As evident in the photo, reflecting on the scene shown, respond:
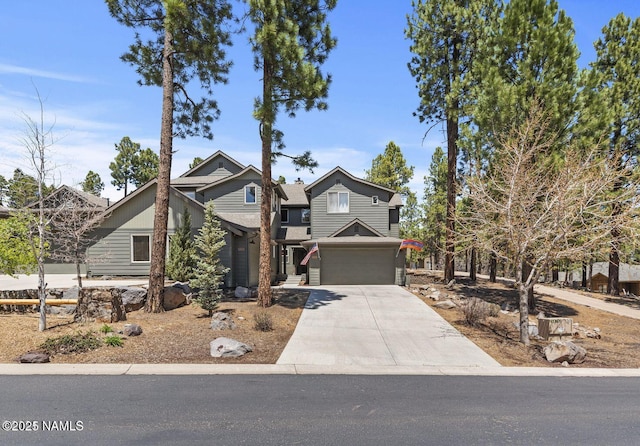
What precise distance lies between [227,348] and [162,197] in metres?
6.39

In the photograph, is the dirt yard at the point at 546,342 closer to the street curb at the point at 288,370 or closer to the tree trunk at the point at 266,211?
the street curb at the point at 288,370

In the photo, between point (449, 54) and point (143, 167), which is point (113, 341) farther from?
point (143, 167)

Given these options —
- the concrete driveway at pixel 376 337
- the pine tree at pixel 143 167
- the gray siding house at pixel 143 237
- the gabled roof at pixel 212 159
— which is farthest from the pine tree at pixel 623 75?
the pine tree at pixel 143 167

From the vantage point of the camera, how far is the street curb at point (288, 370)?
758 centimetres

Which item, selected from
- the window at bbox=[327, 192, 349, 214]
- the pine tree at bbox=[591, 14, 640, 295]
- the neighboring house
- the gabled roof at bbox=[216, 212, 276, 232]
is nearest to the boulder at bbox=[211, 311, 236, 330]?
the neighboring house

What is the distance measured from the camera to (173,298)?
13.4 metres

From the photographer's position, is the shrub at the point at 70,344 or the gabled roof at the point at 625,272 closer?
the shrub at the point at 70,344

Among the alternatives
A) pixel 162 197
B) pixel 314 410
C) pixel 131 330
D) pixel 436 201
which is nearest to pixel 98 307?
pixel 131 330

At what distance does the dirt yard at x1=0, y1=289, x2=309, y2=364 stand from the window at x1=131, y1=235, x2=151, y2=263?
8028 mm

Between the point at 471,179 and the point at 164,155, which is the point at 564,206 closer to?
the point at 471,179

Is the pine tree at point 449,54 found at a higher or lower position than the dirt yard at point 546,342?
higher

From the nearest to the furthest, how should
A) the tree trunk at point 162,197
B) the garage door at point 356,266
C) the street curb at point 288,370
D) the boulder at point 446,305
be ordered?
the street curb at point 288,370 < the tree trunk at point 162,197 < the boulder at point 446,305 < the garage door at point 356,266

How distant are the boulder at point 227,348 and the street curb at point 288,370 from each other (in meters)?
0.62

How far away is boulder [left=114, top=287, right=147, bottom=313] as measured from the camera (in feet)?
40.8
